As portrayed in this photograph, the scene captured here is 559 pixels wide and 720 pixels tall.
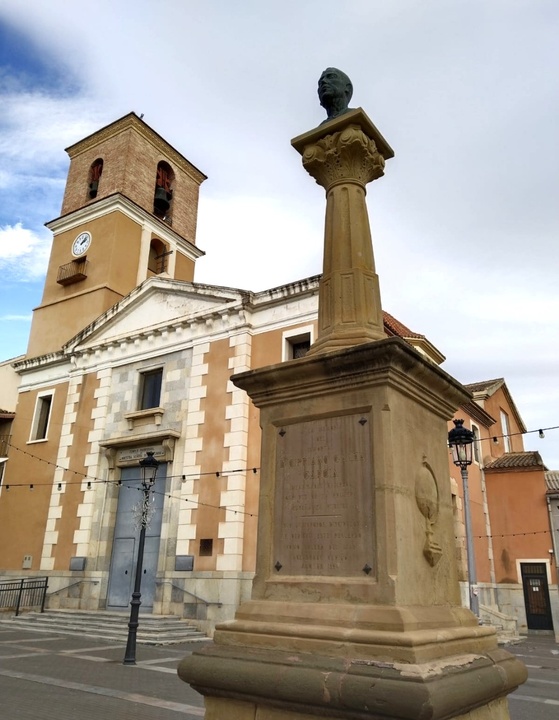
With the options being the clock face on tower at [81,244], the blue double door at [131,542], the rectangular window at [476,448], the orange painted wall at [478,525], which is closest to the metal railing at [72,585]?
the blue double door at [131,542]

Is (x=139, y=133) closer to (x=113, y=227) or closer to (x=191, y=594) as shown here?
(x=113, y=227)

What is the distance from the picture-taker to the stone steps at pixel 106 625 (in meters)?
14.2

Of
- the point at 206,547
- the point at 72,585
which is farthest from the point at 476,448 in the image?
the point at 72,585

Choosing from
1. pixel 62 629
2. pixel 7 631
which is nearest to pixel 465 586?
pixel 62 629

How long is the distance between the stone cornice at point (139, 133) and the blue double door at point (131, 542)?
1558 centimetres

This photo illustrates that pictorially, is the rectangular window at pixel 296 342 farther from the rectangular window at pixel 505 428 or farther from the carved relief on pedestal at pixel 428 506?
the rectangular window at pixel 505 428

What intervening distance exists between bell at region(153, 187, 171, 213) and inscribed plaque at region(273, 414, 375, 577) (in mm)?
24334

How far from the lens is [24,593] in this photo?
63.9ft

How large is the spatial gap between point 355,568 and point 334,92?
430 centimetres

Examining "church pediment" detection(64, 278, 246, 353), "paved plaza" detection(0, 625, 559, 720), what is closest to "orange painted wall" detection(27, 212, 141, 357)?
"church pediment" detection(64, 278, 246, 353)

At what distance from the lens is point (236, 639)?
410 centimetres

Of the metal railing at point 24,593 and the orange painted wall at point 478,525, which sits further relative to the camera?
the orange painted wall at point 478,525

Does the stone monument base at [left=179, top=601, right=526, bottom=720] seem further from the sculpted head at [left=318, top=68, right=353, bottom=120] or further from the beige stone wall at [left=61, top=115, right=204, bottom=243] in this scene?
the beige stone wall at [left=61, top=115, right=204, bottom=243]

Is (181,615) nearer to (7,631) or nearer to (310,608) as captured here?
(7,631)
